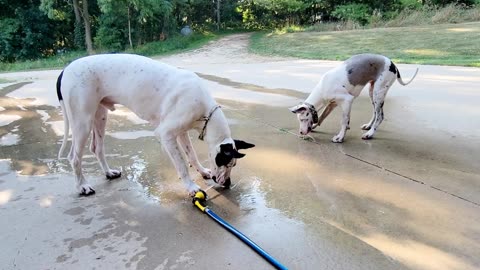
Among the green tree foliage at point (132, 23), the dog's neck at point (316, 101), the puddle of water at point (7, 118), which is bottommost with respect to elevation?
the puddle of water at point (7, 118)

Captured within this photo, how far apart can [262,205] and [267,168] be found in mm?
1012

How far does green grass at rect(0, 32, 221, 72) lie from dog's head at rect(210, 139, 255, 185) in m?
25.6

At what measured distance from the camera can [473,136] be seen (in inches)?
220

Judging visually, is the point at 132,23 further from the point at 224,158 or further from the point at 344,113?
the point at 224,158

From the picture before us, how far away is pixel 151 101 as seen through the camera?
4.05 metres

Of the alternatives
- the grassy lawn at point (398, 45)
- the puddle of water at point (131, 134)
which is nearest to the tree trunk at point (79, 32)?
the grassy lawn at point (398, 45)

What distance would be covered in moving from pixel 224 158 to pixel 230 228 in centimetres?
84

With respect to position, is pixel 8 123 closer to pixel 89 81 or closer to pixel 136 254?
pixel 89 81

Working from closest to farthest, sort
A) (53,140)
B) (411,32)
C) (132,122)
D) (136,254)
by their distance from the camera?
(136,254) → (53,140) → (132,122) → (411,32)

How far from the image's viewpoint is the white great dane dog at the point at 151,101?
393cm

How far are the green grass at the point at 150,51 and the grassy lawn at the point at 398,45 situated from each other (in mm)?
7032

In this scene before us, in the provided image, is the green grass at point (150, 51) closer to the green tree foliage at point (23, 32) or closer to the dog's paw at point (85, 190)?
the green tree foliage at point (23, 32)

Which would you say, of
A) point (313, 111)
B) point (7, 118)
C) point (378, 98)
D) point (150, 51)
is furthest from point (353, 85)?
point (150, 51)

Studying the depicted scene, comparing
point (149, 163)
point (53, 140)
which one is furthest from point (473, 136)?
point (53, 140)
